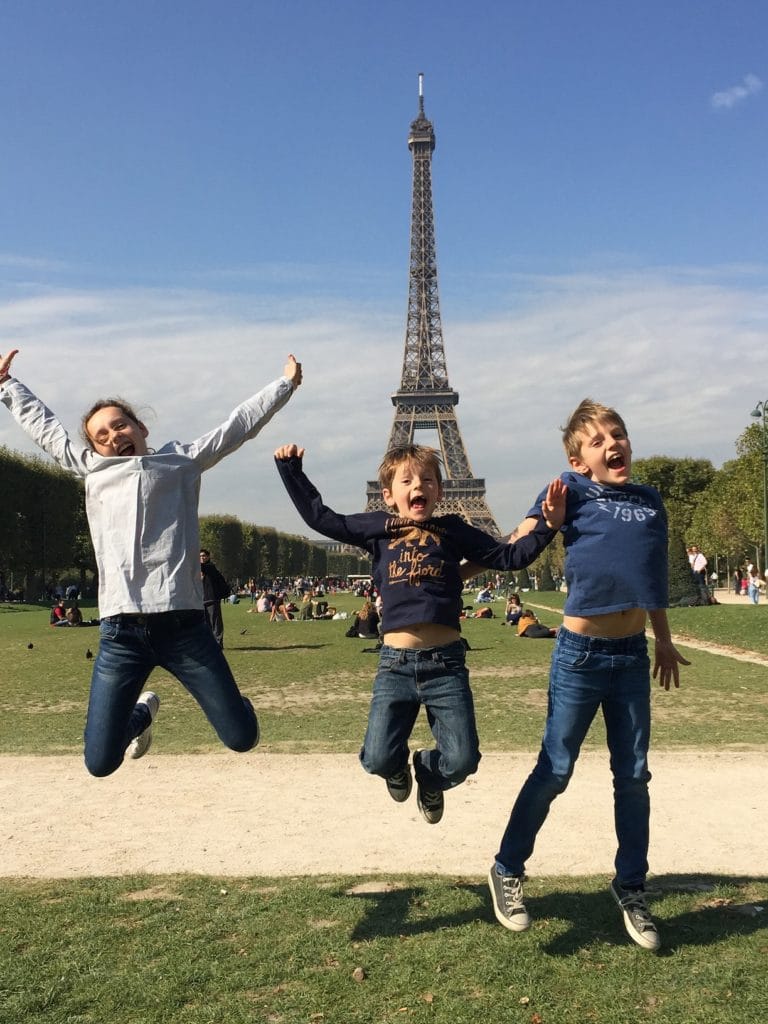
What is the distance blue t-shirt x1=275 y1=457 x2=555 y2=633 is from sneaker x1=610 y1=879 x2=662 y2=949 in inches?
55.2

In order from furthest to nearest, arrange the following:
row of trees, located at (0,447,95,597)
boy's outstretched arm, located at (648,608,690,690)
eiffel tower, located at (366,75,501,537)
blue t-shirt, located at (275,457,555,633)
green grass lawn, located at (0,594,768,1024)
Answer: eiffel tower, located at (366,75,501,537) → row of trees, located at (0,447,95,597) → blue t-shirt, located at (275,457,555,633) → boy's outstretched arm, located at (648,608,690,690) → green grass lawn, located at (0,594,768,1024)

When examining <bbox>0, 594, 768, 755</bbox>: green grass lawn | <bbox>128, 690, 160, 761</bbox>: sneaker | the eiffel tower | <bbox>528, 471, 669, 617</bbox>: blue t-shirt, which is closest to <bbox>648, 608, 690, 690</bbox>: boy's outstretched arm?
<bbox>528, 471, 669, 617</bbox>: blue t-shirt

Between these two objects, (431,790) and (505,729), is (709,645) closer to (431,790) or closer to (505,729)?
(505,729)

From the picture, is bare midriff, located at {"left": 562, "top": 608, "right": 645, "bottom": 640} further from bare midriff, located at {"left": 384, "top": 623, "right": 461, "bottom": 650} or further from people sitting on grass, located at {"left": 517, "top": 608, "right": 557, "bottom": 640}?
people sitting on grass, located at {"left": 517, "top": 608, "right": 557, "bottom": 640}

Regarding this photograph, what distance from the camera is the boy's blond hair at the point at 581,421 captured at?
4359mm

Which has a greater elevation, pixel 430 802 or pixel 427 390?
pixel 427 390

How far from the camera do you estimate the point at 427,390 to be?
347ft

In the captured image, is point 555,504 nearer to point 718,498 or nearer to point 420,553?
point 420,553

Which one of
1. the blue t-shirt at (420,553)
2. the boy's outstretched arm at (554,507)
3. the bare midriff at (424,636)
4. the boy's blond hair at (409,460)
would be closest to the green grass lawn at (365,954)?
the bare midriff at (424,636)

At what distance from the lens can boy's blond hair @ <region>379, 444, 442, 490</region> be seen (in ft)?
15.0

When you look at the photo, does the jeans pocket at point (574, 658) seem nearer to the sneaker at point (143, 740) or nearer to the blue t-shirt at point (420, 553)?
the blue t-shirt at point (420, 553)

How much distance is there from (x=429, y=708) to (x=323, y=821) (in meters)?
1.88

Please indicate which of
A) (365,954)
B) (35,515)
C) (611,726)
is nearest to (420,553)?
(611,726)

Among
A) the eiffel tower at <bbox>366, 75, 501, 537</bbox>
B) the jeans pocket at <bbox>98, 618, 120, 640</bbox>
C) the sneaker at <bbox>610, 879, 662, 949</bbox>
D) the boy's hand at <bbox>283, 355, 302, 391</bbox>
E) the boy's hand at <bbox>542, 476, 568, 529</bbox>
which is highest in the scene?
the eiffel tower at <bbox>366, 75, 501, 537</bbox>
